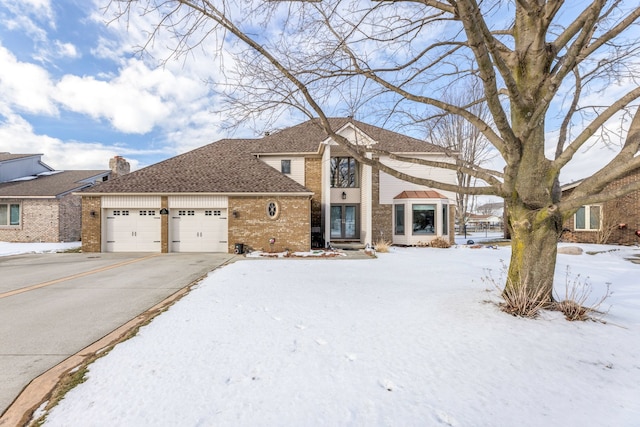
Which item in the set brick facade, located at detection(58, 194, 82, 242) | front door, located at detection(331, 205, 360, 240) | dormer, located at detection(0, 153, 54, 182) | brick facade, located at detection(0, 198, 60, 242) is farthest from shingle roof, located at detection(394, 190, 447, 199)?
dormer, located at detection(0, 153, 54, 182)

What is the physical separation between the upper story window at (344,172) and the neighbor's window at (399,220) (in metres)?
3.14

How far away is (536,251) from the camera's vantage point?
15.6ft

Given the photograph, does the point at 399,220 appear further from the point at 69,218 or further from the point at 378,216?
the point at 69,218

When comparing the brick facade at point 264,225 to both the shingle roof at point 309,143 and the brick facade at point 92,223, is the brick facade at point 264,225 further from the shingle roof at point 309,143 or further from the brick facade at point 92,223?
the brick facade at point 92,223

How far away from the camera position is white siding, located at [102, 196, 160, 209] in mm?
13742

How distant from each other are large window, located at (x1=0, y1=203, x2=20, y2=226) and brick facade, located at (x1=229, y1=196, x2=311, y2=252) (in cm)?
1632

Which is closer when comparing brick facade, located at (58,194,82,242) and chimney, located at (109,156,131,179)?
brick facade, located at (58,194,82,242)

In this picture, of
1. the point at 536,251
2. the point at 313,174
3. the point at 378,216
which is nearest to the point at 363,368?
the point at 536,251

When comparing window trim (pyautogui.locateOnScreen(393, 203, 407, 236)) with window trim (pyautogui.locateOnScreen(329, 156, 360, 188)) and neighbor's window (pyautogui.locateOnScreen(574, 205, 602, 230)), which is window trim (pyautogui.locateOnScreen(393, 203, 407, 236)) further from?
neighbor's window (pyautogui.locateOnScreen(574, 205, 602, 230))

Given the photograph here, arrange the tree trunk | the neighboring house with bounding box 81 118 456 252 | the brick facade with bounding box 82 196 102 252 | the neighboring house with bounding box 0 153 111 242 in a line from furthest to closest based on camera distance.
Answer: the neighboring house with bounding box 0 153 111 242
the neighboring house with bounding box 81 118 456 252
the brick facade with bounding box 82 196 102 252
the tree trunk

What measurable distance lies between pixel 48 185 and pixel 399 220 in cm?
2444

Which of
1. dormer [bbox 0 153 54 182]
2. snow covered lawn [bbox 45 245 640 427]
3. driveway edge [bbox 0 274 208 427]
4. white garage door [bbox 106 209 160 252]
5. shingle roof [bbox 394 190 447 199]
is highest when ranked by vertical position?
dormer [bbox 0 153 54 182]

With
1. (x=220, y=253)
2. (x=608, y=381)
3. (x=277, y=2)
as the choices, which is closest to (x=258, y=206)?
(x=220, y=253)

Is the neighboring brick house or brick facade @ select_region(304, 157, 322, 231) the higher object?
brick facade @ select_region(304, 157, 322, 231)
